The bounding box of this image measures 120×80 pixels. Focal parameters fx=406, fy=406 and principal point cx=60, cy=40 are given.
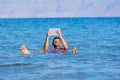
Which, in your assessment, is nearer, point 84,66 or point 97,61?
point 84,66

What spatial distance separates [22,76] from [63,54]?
6.69 m

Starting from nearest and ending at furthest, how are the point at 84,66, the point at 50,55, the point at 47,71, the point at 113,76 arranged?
1. the point at 113,76
2. the point at 47,71
3. the point at 84,66
4. the point at 50,55

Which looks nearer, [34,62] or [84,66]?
[84,66]

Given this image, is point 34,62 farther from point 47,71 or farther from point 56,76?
point 56,76

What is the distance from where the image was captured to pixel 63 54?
70.2 feet

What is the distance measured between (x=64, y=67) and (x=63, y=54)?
171 inches

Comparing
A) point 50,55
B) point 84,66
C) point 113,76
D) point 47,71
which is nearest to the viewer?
point 113,76

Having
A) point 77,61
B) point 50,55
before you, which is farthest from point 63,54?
point 77,61

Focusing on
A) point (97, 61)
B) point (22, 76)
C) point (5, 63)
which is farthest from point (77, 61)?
point (22, 76)

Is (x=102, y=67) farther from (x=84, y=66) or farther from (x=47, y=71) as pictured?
(x=47, y=71)

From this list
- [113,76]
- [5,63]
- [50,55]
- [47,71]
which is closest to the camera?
[113,76]

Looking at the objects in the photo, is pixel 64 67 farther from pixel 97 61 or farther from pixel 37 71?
pixel 97 61

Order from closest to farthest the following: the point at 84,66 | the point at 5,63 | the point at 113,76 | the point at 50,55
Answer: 1. the point at 113,76
2. the point at 84,66
3. the point at 5,63
4. the point at 50,55

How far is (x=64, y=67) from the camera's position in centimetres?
1708
